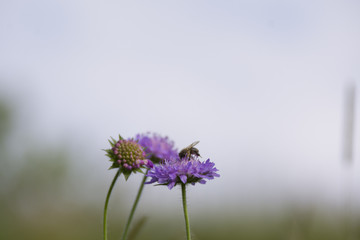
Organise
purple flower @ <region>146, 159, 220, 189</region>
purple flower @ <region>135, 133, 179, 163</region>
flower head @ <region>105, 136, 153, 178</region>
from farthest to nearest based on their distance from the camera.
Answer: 1. purple flower @ <region>135, 133, 179, 163</region>
2. flower head @ <region>105, 136, 153, 178</region>
3. purple flower @ <region>146, 159, 220, 189</region>

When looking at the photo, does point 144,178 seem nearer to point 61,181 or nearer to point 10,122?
point 61,181

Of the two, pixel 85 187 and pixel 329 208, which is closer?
pixel 329 208

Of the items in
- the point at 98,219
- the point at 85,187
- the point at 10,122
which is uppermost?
the point at 10,122

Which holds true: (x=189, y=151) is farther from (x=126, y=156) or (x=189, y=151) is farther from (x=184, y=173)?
(x=126, y=156)

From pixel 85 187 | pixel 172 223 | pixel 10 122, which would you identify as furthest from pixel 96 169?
pixel 10 122

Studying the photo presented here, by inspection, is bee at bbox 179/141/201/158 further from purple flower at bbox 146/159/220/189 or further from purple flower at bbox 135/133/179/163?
purple flower at bbox 135/133/179/163

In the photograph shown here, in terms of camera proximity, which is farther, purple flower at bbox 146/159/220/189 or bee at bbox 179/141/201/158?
bee at bbox 179/141/201/158

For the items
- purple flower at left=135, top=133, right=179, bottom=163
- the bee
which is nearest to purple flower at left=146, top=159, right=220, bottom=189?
the bee

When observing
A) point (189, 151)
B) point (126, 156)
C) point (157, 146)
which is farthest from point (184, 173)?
point (157, 146)
